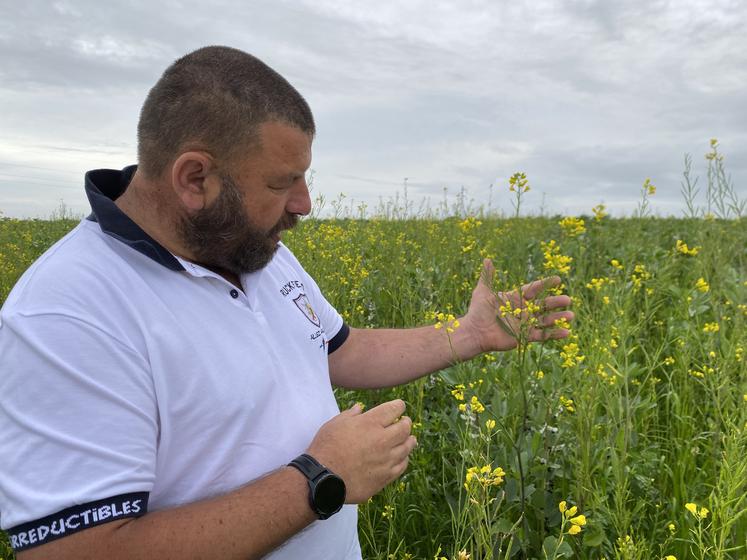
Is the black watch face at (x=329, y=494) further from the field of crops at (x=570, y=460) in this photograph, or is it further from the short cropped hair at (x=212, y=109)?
the short cropped hair at (x=212, y=109)

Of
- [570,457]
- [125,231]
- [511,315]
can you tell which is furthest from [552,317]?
[125,231]

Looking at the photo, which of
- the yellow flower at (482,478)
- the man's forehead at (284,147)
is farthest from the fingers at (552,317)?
the man's forehead at (284,147)

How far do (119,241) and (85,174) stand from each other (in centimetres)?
29

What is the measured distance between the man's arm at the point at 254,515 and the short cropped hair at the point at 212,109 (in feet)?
2.27

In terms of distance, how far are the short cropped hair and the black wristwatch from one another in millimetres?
704

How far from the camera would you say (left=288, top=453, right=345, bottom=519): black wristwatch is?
3.87 ft

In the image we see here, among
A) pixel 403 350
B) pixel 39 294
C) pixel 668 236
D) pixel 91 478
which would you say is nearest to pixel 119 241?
pixel 39 294

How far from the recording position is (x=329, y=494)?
120 centimetres

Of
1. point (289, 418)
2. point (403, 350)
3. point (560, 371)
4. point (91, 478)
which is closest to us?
point (91, 478)

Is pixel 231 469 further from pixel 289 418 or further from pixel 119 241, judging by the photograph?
pixel 119 241

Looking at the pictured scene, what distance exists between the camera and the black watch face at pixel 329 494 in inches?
46.5

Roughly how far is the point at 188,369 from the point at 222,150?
50cm

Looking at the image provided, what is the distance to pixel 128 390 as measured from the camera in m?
1.12

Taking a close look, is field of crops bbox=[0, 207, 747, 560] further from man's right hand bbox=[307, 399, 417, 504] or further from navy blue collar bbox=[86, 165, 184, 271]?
navy blue collar bbox=[86, 165, 184, 271]
